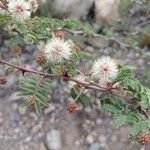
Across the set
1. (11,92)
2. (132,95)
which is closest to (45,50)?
(132,95)

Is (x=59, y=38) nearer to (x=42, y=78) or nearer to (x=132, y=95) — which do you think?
(x=42, y=78)

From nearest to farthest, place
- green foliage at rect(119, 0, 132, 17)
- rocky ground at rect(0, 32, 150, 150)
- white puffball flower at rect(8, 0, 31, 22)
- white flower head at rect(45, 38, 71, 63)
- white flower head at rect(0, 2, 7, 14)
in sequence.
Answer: white flower head at rect(45, 38, 71, 63) < white puffball flower at rect(8, 0, 31, 22) < white flower head at rect(0, 2, 7, 14) < rocky ground at rect(0, 32, 150, 150) < green foliage at rect(119, 0, 132, 17)

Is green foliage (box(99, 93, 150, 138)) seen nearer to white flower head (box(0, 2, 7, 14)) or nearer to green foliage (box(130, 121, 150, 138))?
green foliage (box(130, 121, 150, 138))

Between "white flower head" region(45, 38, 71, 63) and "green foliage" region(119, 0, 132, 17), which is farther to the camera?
"green foliage" region(119, 0, 132, 17)

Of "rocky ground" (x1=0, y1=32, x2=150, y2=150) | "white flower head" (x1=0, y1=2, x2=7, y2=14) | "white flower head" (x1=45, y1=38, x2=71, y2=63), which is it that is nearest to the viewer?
"white flower head" (x1=45, y1=38, x2=71, y2=63)

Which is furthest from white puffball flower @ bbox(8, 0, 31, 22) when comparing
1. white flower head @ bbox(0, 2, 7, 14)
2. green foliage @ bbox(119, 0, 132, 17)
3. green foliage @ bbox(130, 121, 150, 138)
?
green foliage @ bbox(119, 0, 132, 17)

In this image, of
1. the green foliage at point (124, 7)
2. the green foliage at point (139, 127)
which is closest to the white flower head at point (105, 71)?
the green foliage at point (139, 127)
